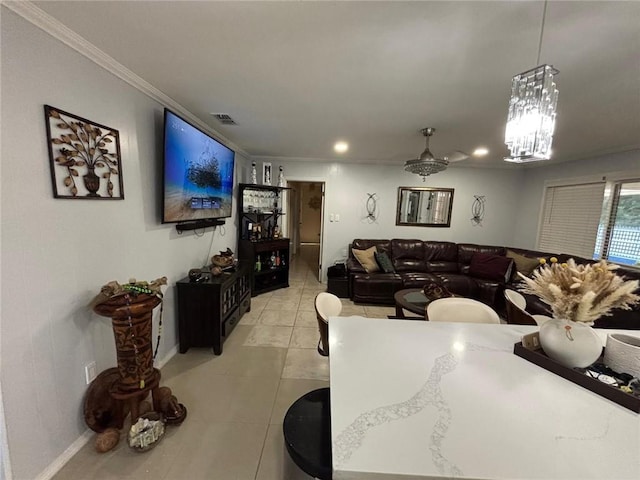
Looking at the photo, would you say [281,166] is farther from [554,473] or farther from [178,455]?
[554,473]

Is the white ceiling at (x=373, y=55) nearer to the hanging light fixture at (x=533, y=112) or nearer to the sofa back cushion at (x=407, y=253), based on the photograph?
the hanging light fixture at (x=533, y=112)

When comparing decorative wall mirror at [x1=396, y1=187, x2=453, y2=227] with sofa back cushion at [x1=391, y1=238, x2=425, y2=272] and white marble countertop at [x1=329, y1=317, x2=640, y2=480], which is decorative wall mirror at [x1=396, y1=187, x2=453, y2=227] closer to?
sofa back cushion at [x1=391, y1=238, x2=425, y2=272]

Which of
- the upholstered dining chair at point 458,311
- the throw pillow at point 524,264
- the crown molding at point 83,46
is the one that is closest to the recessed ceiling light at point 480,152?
the throw pillow at point 524,264

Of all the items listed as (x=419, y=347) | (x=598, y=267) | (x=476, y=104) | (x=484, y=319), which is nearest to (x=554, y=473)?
(x=419, y=347)

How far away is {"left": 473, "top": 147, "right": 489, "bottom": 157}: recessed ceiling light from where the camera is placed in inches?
141

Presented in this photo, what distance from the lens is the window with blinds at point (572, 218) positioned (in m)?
3.56

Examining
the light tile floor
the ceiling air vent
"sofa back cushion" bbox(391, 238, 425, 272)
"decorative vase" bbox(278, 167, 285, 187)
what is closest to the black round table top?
the light tile floor

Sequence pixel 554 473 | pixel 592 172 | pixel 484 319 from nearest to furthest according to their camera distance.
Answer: pixel 554 473, pixel 484 319, pixel 592 172

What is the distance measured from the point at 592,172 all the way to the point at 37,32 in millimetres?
5859

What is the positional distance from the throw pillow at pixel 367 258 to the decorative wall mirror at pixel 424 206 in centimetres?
102

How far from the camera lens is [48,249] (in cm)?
132

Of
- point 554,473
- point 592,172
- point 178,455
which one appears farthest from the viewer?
point 592,172

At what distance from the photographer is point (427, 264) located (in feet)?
15.1

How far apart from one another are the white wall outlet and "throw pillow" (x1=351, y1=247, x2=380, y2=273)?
135 inches
